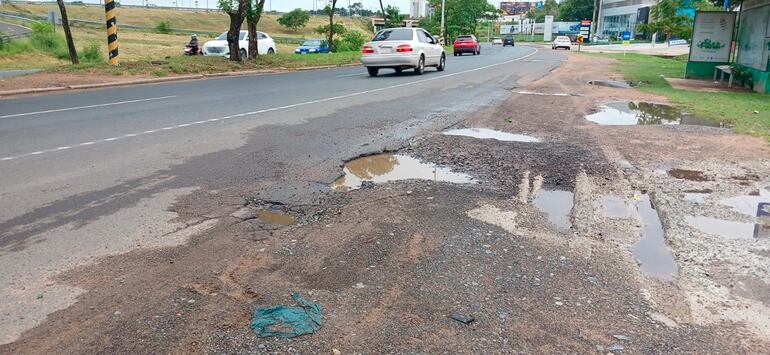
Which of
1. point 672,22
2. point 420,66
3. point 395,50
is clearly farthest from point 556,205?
point 672,22

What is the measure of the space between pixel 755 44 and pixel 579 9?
101241 mm

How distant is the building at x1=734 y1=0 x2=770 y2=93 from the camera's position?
58.7 feet

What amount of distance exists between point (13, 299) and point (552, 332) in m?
3.33

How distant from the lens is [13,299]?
3807 mm

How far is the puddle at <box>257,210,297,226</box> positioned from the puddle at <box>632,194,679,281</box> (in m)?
2.93

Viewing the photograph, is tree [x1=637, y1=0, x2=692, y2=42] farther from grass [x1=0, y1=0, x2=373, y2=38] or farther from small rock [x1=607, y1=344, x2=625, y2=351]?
grass [x1=0, y1=0, x2=373, y2=38]

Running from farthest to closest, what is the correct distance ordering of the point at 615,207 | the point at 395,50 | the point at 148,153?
the point at 395,50
the point at 148,153
the point at 615,207

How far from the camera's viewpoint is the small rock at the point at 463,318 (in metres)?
3.57

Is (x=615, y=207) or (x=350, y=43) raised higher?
(x=350, y=43)

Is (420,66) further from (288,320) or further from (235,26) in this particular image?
(288,320)

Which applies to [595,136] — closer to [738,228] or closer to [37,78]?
[738,228]

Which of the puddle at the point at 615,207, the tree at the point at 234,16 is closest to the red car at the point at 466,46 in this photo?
the tree at the point at 234,16

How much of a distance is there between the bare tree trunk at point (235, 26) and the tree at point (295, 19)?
254 ft

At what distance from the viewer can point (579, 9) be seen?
113m
